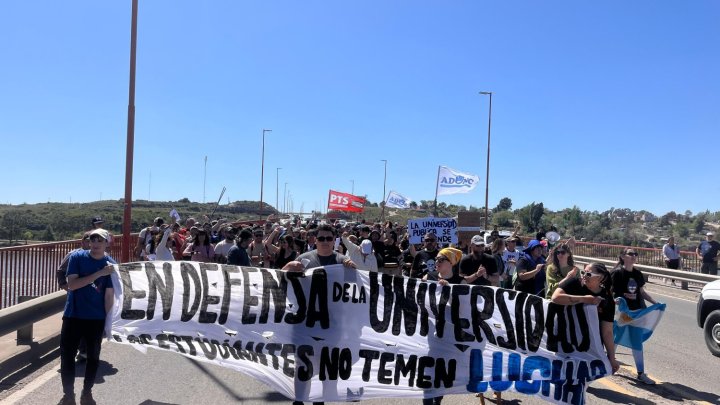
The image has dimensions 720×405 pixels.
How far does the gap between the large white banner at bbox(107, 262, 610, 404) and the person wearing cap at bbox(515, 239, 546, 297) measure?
291 cm

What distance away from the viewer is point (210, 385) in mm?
6281

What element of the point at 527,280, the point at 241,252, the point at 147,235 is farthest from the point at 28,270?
the point at 527,280

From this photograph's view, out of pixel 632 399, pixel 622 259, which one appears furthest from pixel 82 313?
pixel 622 259

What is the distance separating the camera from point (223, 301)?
5457 millimetres

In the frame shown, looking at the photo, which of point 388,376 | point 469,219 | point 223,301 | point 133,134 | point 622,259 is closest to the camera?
point 388,376

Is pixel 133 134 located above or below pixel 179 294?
above

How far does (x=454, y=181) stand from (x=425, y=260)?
20.9m

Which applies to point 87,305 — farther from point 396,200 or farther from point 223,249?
point 396,200

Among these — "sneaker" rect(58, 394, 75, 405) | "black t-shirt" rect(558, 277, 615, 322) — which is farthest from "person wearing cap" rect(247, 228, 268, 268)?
"black t-shirt" rect(558, 277, 615, 322)

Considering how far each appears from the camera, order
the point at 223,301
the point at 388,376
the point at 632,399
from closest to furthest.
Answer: the point at 388,376
the point at 223,301
the point at 632,399

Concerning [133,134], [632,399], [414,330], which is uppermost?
[133,134]

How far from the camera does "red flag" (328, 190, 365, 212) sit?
35812mm

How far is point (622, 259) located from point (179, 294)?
557 cm

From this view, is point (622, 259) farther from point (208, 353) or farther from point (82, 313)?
point (82, 313)
